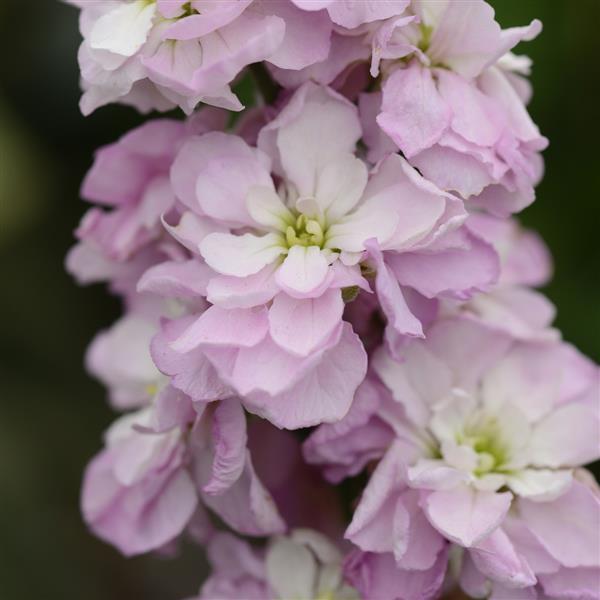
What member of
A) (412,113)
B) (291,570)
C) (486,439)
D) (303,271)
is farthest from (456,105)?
(291,570)

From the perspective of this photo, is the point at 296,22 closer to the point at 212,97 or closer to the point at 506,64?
the point at 212,97

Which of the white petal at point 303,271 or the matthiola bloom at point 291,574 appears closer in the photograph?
the white petal at point 303,271

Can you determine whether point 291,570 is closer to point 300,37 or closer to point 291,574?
point 291,574

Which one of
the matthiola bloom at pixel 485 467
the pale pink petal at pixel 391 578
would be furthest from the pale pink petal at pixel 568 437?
the pale pink petal at pixel 391 578

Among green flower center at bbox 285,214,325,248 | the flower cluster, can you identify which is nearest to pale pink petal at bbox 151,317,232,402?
the flower cluster

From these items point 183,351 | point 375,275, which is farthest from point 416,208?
point 183,351

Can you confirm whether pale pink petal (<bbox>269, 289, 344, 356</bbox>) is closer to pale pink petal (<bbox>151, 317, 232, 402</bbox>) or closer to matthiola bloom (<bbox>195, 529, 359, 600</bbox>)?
pale pink petal (<bbox>151, 317, 232, 402</bbox>)

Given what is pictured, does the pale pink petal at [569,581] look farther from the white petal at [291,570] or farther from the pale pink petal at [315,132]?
the pale pink petal at [315,132]
